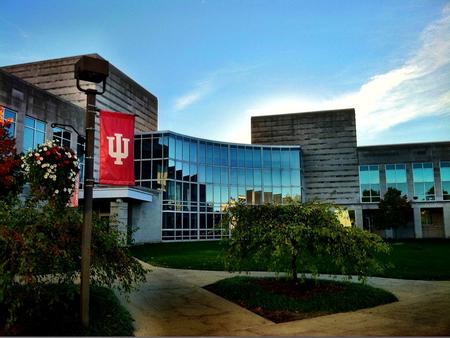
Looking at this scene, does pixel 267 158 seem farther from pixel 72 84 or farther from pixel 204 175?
pixel 72 84

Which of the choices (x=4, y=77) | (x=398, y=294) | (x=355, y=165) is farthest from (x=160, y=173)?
(x=398, y=294)

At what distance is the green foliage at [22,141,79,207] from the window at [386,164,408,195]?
44143 millimetres

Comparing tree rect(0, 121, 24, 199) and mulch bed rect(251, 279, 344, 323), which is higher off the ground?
tree rect(0, 121, 24, 199)

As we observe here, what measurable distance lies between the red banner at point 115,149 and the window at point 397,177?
144 ft

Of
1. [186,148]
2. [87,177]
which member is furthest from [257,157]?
[87,177]

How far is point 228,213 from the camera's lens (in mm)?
10359

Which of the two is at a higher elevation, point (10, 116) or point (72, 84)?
point (72, 84)

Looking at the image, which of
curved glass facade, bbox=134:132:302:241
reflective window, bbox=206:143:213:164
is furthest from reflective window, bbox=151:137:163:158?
reflective window, bbox=206:143:213:164

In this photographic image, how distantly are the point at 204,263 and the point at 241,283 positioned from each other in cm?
669

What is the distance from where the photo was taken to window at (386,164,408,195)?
4603cm

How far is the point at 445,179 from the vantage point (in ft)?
149

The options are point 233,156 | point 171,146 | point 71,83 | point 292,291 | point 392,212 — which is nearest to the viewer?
point 292,291

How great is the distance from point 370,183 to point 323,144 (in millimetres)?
7345

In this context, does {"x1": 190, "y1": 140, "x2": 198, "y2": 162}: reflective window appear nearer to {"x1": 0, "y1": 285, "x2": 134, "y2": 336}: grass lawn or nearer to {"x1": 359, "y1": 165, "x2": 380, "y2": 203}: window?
{"x1": 359, "y1": 165, "x2": 380, "y2": 203}: window
